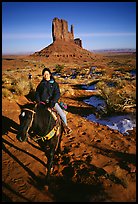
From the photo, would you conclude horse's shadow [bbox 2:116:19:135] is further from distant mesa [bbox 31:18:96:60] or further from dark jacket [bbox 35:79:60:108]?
distant mesa [bbox 31:18:96:60]

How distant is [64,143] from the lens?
6.14 meters

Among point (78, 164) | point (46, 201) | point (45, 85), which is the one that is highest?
point (45, 85)

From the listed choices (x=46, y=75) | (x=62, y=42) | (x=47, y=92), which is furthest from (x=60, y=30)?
(x=47, y=92)

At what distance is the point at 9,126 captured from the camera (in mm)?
7309

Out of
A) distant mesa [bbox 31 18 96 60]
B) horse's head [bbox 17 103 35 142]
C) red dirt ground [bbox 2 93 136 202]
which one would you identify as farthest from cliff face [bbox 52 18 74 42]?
horse's head [bbox 17 103 35 142]

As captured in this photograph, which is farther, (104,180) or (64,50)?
(64,50)

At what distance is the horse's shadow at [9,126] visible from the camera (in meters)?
6.98

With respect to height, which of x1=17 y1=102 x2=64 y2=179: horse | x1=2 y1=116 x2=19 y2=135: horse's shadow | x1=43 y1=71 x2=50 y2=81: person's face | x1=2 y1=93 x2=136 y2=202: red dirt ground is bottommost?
x1=2 y1=93 x2=136 y2=202: red dirt ground

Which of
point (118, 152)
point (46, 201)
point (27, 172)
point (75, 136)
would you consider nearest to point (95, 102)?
point (75, 136)

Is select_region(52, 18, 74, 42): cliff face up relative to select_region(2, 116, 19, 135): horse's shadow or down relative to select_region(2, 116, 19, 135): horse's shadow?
up

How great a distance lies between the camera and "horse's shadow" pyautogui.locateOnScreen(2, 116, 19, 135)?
6984 millimetres

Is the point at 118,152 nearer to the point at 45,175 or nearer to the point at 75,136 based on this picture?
A: the point at 75,136

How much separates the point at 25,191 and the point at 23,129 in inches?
64.2

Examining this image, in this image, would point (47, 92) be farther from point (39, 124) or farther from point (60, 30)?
point (60, 30)
